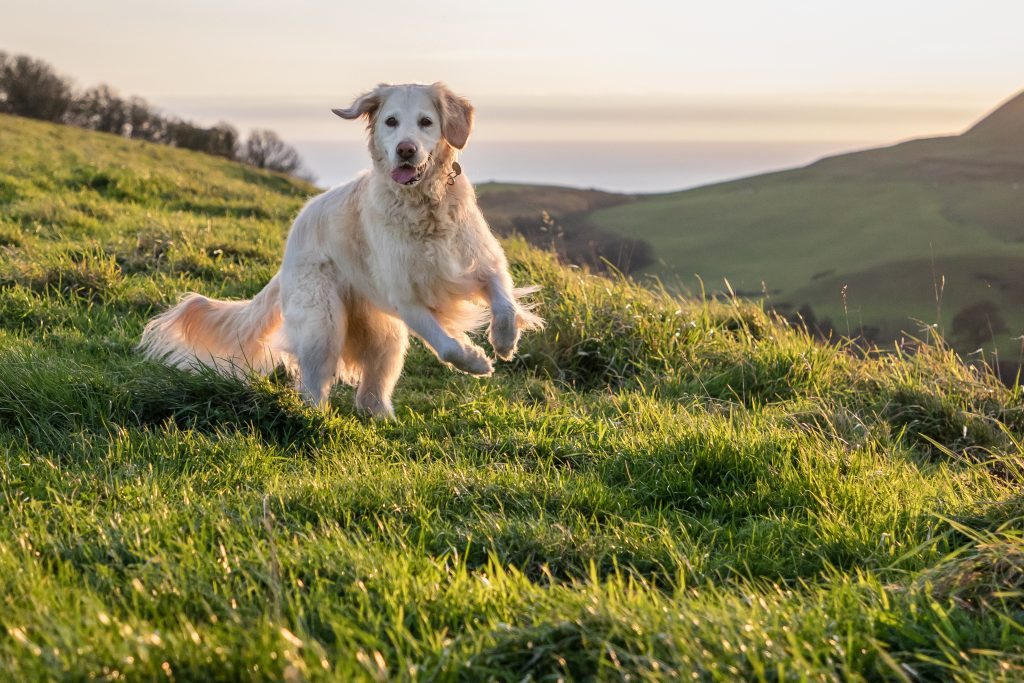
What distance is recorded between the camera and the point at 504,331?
4.93m

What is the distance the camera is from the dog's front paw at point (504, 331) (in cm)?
491

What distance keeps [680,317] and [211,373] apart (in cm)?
357

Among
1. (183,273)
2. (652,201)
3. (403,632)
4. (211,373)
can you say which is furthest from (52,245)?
(652,201)

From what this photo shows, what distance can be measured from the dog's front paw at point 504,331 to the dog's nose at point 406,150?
3.23ft

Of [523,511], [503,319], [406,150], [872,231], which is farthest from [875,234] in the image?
[523,511]

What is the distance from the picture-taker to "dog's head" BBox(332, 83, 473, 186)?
15.4 feet

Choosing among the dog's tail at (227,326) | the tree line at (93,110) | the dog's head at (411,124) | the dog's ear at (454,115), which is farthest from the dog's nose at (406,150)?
the tree line at (93,110)

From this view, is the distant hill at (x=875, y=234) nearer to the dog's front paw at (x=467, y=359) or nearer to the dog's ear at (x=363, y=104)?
the dog's front paw at (x=467, y=359)

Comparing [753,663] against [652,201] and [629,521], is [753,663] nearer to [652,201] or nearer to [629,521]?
[629,521]

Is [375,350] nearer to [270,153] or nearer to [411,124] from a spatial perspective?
[411,124]

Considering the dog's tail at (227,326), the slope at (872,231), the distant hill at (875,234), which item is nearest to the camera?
the dog's tail at (227,326)

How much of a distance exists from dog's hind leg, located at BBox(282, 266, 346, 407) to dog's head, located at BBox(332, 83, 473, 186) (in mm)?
866

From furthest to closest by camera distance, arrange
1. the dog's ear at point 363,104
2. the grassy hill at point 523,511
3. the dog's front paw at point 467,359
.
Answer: the dog's ear at point 363,104 < the dog's front paw at point 467,359 < the grassy hill at point 523,511

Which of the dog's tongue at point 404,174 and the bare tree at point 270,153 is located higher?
the bare tree at point 270,153
